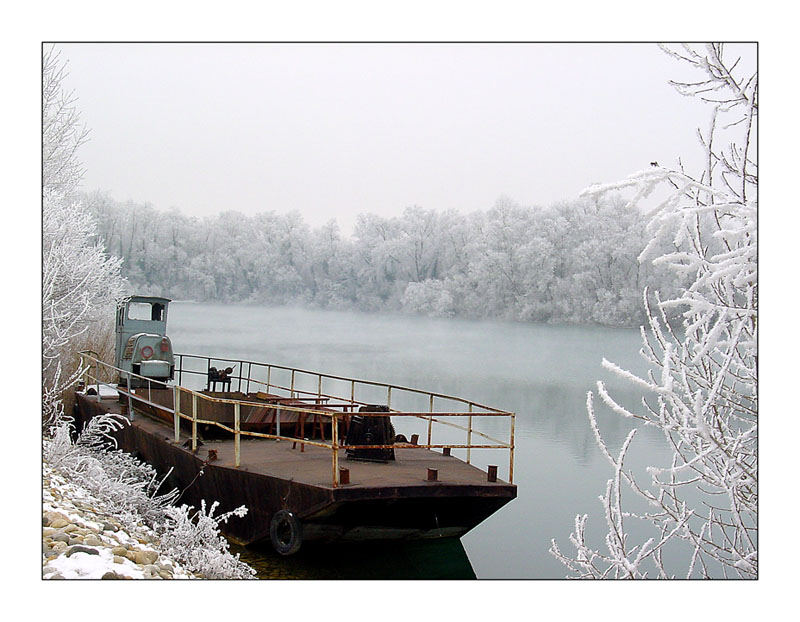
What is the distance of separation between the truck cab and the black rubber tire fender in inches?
196

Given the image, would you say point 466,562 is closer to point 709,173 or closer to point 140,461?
point 140,461

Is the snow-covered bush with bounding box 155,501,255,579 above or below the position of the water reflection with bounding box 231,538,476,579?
above

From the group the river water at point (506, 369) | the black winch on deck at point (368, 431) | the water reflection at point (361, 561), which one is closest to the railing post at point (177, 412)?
the water reflection at point (361, 561)

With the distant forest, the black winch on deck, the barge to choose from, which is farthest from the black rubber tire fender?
the distant forest

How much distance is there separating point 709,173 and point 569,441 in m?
8.63

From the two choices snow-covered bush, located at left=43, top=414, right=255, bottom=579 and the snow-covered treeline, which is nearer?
snow-covered bush, located at left=43, top=414, right=255, bottom=579

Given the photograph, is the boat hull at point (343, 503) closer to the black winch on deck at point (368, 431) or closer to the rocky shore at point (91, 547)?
the rocky shore at point (91, 547)

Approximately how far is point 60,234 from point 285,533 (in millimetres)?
4499

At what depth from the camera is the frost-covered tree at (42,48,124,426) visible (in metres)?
9.16

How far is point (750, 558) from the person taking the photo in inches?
256

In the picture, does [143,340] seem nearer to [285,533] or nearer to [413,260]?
[413,260]

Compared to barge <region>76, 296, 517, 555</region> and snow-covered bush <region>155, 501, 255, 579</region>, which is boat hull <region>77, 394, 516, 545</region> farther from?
snow-covered bush <region>155, 501, 255, 579</region>

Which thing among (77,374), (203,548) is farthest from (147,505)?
(77,374)
